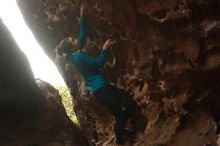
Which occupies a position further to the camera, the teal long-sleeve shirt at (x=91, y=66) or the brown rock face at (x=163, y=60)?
the teal long-sleeve shirt at (x=91, y=66)

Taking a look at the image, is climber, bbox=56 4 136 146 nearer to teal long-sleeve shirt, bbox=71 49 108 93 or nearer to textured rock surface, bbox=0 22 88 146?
teal long-sleeve shirt, bbox=71 49 108 93

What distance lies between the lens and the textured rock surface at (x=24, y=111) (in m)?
10.4

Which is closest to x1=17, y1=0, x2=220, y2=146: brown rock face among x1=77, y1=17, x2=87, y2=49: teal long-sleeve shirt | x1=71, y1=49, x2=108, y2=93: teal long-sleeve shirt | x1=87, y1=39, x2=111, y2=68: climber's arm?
x1=77, y1=17, x2=87, y2=49: teal long-sleeve shirt

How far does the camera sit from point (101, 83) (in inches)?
313

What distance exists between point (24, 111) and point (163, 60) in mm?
5009

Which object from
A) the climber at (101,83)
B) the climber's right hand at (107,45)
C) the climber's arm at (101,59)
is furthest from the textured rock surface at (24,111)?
the climber's right hand at (107,45)

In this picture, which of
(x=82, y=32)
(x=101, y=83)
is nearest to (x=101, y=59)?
(x=101, y=83)

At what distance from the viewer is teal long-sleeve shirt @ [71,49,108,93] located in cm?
784

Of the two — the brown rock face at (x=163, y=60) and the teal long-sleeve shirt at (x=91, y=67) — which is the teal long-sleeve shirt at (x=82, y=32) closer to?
the brown rock face at (x=163, y=60)

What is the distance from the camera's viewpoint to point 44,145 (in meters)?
10.2

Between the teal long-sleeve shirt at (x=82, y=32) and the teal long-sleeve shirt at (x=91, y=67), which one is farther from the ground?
the teal long-sleeve shirt at (x=82, y=32)

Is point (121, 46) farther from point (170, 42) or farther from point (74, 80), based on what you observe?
point (74, 80)

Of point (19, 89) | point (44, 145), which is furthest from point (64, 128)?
point (19, 89)

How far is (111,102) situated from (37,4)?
13.6ft
